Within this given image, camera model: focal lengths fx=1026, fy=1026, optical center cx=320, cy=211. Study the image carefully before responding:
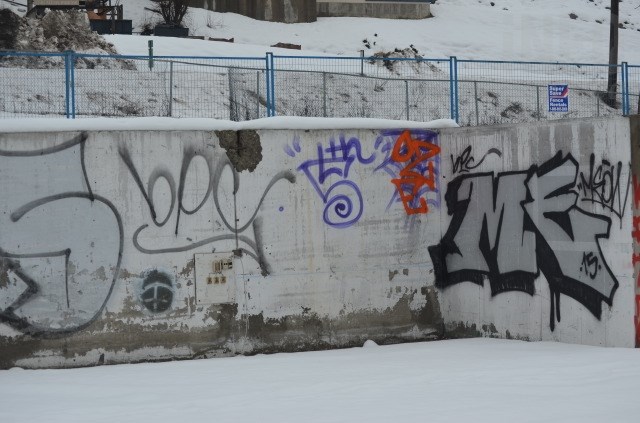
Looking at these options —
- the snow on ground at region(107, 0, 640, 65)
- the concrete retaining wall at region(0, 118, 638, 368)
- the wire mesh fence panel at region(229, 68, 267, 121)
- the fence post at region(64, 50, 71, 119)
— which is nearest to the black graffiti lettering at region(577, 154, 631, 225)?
the concrete retaining wall at region(0, 118, 638, 368)

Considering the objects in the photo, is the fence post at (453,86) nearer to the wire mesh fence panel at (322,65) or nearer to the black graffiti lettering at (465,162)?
the black graffiti lettering at (465,162)

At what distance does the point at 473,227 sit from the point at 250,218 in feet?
8.66

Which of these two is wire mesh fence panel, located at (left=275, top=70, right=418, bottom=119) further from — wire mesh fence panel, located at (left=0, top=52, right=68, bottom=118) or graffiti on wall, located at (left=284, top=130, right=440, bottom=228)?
graffiti on wall, located at (left=284, top=130, right=440, bottom=228)

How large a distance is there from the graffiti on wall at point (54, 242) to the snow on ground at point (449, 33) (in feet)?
89.0

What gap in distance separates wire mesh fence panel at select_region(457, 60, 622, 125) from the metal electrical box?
6572mm

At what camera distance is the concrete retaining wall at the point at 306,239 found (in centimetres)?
1074

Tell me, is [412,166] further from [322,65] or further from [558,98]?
[322,65]

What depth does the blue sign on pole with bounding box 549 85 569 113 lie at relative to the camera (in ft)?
59.4

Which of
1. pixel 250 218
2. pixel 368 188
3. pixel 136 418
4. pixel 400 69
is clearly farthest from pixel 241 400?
pixel 400 69

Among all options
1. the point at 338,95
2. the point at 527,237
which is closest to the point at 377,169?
the point at 527,237

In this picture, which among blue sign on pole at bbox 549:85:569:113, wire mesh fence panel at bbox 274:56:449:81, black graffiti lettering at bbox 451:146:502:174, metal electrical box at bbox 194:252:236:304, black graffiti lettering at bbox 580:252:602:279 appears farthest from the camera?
wire mesh fence panel at bbox 274:56:449:81

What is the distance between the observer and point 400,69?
23.3 meters

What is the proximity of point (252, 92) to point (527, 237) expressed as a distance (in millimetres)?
5294

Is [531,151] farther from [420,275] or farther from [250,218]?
[250,218]
